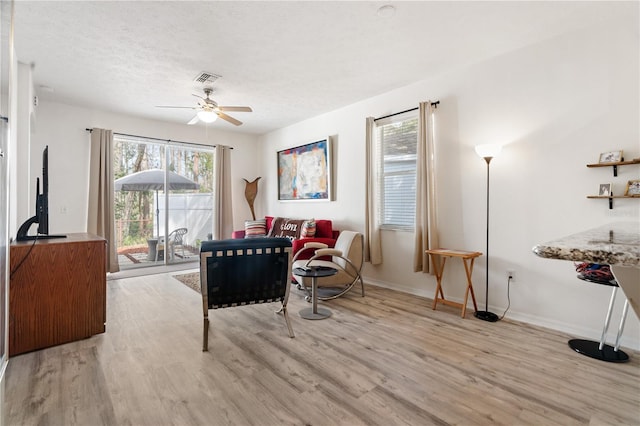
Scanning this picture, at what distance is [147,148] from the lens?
5.53 meters

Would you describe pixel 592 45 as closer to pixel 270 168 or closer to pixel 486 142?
pixel 486 142

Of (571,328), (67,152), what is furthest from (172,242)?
(571,328)

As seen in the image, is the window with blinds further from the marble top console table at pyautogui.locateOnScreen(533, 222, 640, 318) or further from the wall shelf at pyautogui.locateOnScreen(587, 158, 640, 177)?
the marble top console table at pyautogui.locateOnScreen(533, 222, 640, 318)

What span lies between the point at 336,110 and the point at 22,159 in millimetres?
4150

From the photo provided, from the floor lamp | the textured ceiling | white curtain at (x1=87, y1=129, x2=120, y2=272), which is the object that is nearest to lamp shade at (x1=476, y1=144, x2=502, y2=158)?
the floor lamp

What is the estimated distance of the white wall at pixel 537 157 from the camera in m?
2.53

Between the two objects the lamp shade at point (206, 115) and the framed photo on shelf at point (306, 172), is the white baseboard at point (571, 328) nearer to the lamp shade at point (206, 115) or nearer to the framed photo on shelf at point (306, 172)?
the framed photo on shelf at point (306, 172)

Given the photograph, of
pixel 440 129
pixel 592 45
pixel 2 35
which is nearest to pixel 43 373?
pixel 2 35

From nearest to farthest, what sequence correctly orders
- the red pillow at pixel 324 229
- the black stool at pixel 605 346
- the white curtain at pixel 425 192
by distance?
the black stool at pixel 605 346 < the white curtain at pixel 425 192 < the red pillow at pixel 324 229

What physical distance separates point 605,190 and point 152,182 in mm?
6117

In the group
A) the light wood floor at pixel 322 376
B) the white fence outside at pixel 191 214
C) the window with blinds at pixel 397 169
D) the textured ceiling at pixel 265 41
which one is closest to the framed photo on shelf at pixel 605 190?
the light wood floor at pixel 322 376

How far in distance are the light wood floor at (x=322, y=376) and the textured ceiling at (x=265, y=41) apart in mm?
2649

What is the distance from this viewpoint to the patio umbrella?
5270 mm

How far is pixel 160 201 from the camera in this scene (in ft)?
18.5
